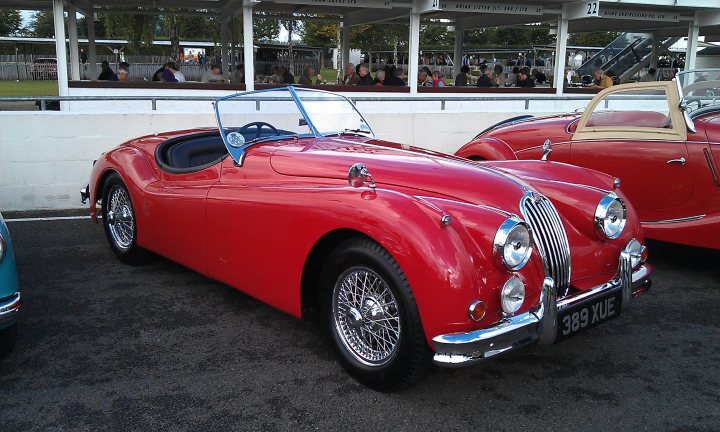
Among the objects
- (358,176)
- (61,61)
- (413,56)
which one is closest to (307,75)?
(413,56)

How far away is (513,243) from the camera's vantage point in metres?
2.96

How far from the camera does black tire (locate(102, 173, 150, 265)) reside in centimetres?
527

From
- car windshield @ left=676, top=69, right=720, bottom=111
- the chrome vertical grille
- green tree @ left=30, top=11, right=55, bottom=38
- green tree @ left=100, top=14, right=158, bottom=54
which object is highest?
green tree @ left=30, top=11, right=55, bottom=38

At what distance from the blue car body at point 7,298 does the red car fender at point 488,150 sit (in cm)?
481

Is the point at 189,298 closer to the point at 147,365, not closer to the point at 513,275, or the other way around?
the point at 147,365

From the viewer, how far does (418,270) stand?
2.87m

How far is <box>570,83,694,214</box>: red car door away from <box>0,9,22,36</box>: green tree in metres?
62.1

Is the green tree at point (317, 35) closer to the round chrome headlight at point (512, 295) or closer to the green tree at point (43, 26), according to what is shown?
the green tree at point (43, 26)

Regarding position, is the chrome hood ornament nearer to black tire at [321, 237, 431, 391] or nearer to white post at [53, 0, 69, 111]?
black tire at [321, 237, 431, 391]

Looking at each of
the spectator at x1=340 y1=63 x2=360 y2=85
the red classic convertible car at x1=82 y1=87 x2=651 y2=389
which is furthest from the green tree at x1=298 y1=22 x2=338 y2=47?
the red classic convertible car at x1=82 y1=87 x2=651 y2=389

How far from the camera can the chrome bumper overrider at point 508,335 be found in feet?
9.09

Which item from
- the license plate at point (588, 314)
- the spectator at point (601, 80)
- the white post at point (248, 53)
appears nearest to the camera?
the license plate at point (588, 314)

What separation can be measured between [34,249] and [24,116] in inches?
91.8

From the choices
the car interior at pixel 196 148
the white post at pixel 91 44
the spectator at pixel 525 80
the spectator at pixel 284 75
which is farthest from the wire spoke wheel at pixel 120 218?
the spectator at pixel 525 80
